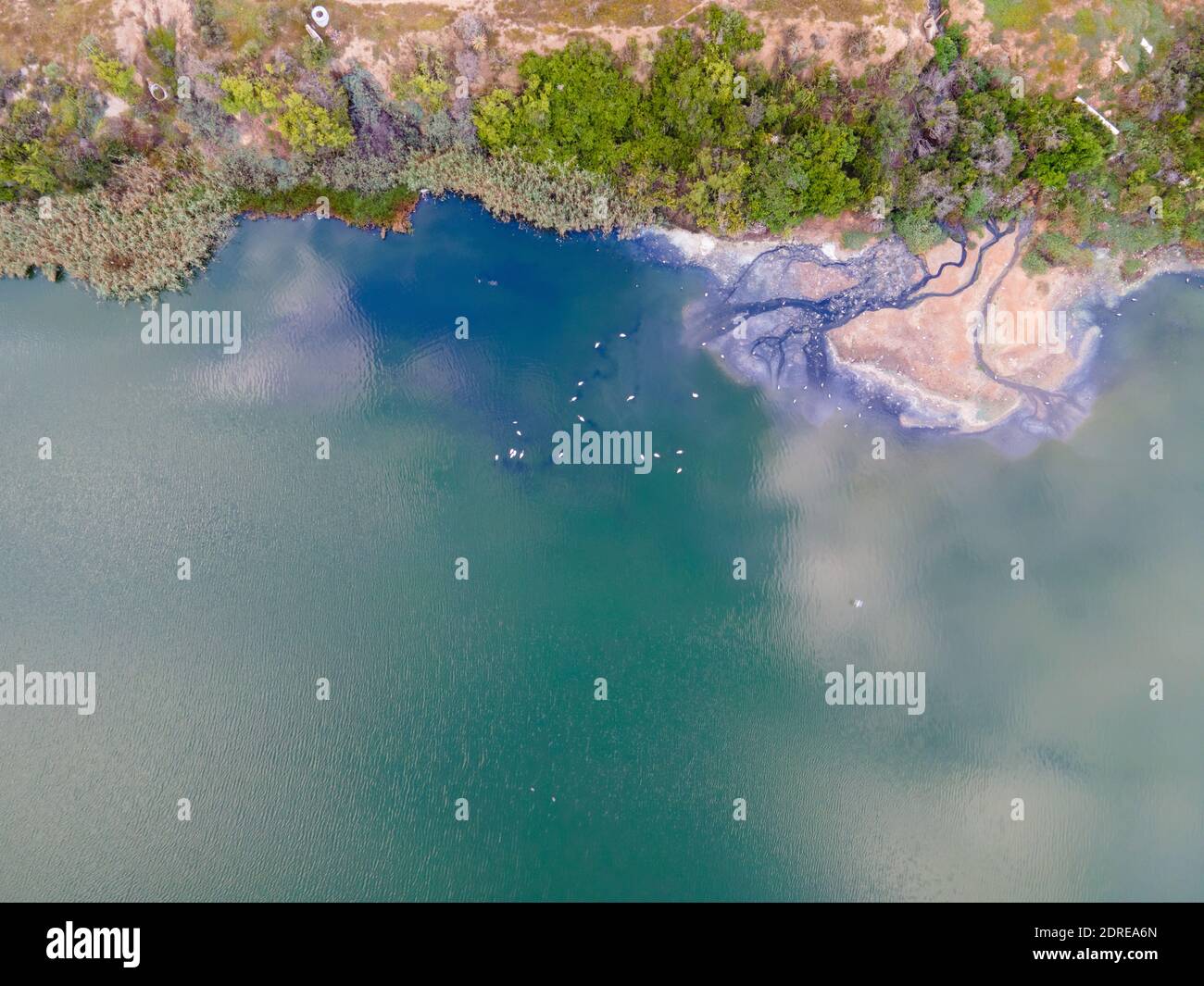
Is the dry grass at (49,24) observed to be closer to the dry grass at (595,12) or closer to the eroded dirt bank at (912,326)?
the dry grass at (595,12)

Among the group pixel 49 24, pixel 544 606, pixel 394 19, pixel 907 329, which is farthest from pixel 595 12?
pixel 544 606

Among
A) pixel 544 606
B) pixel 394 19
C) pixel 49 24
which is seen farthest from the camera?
pixel 544 606

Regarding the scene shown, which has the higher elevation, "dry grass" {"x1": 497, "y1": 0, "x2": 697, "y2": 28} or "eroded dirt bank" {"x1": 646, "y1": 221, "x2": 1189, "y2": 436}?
"dry grass" {"x1": 497, "y1": 0, "x2": 697, "y2": 28}

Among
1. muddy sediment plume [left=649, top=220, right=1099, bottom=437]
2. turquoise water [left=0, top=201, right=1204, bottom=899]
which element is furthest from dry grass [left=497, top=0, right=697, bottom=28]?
muddy sediment plume [left=649, top=220, right=1099, bottom=437]

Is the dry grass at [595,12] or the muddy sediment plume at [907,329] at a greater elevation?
the dry grass at [595,12]
